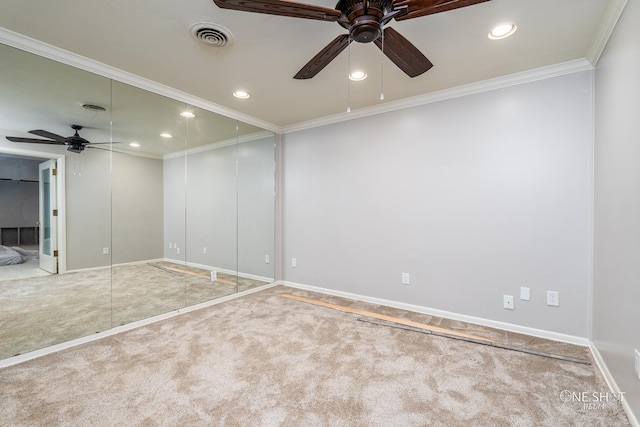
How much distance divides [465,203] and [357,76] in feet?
5.59

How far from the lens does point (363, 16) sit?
1.44 meters

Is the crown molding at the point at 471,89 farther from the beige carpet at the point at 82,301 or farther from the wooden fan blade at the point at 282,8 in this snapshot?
the beige carpet at the point at 82,301

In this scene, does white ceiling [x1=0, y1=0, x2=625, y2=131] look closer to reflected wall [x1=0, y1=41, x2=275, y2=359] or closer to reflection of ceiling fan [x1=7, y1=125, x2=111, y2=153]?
reflected wall [x1=0, y1=41, x2=275, y2=359]

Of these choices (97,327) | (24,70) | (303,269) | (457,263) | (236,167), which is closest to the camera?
(24,70)

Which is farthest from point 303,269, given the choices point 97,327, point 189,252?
point 97,327

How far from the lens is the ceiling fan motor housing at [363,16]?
139 centimetres

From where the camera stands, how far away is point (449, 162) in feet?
9.80

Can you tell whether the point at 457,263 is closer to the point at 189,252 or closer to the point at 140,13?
the point at 189,252

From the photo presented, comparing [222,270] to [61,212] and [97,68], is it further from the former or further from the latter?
[97,68]

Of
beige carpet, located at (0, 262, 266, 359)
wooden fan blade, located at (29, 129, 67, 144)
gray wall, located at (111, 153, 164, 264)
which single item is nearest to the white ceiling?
wooden fan blade, located at (29, 129, 67, 144)

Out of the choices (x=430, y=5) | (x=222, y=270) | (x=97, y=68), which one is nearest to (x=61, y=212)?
(x=97, y=68)

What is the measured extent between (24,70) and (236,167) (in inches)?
83.3

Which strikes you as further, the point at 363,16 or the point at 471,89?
the point at 471,89

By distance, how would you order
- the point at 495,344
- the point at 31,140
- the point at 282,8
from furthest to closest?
the point at 495,344 < the point at 31,140 < the point at 282,8
